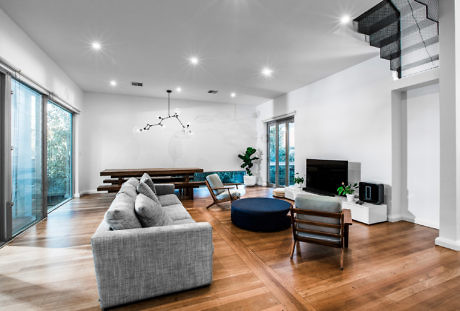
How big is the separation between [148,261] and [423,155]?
4.58m

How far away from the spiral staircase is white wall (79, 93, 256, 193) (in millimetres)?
5300

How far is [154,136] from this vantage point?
734 cm

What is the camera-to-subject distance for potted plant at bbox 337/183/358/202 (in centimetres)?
433

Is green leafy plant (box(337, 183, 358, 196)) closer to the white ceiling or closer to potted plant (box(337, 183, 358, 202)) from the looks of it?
potted plant (box(337, 183, 358, 202))

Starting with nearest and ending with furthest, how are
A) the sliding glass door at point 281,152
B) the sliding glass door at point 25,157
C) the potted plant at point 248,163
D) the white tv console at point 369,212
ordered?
the sliding glass door at point 25,157
the white tv console at point 369,212
the sliding glass door at point 281,152
the potted plant at point 248,163

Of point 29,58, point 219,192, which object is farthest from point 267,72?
point 29,58

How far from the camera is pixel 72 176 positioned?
6.04 metres

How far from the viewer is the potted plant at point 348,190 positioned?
4328mm

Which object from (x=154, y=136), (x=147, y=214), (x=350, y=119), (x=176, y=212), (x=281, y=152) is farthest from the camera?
(x=281, y=152)

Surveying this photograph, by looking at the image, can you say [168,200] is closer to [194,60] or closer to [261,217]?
[261,217]

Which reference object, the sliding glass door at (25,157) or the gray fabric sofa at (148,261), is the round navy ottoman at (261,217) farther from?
the sliding glass door at (25,157)

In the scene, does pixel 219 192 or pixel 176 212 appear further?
pixel 219 192

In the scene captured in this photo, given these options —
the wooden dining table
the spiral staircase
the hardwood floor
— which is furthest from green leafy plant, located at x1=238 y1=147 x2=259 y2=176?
the spiral staircase

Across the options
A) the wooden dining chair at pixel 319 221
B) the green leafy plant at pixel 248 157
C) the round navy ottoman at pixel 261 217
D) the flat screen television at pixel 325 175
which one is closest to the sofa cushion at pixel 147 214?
the wooden dining chair at pixel 319 221
